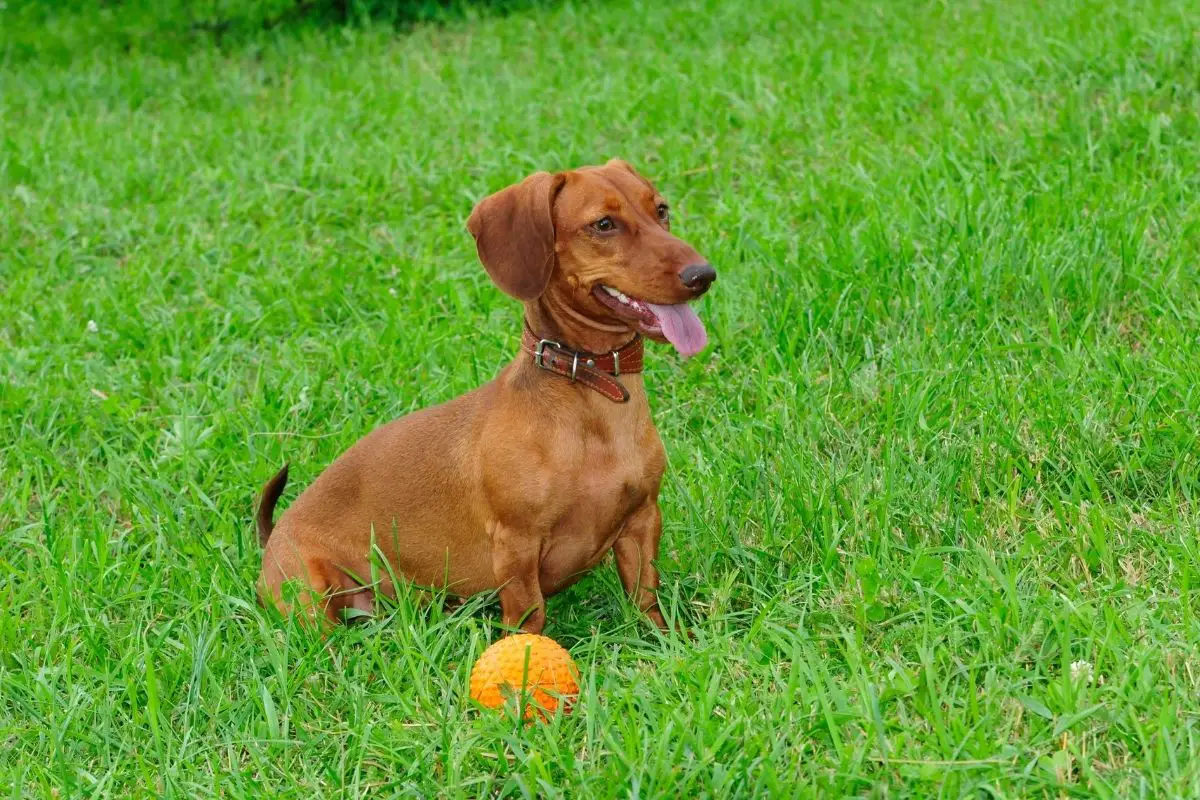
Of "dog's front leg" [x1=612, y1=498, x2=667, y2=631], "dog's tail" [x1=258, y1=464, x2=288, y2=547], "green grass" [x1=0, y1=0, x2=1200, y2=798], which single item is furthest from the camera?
"dog's tail" [x1=258, y1=464, x2=288, y2=547]

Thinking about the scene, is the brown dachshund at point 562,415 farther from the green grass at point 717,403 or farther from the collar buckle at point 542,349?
the green grass at point 717,403

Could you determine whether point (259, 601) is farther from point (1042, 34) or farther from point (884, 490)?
point (1042, 34)

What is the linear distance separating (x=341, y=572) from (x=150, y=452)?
4.15 ft

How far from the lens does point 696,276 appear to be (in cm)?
311

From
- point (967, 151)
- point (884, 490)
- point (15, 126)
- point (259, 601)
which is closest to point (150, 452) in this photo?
point (259, 601)

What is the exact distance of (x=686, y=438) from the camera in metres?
4.43

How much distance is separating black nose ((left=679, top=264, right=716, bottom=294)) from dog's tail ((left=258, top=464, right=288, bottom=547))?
1.35 metres

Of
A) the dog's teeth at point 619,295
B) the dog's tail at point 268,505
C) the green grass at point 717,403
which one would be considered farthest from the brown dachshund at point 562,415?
the dog's tail at point 268,505

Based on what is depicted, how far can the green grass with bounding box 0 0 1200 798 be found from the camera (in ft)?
9.51

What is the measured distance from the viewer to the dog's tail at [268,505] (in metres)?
3.89

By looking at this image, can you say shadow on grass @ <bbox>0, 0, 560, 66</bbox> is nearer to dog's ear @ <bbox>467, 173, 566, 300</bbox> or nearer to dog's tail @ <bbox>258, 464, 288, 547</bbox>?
dog's tail @ <bbox>258, 464, 288, 547</bbox>

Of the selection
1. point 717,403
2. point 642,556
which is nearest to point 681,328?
point 642,556

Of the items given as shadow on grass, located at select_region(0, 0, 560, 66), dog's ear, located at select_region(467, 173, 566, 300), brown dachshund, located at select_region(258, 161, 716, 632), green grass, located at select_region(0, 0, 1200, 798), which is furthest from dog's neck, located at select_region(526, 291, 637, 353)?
shadow on grass, located at select_region(0, 0, 560, 66)

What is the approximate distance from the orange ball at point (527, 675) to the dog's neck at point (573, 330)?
712 millimetres
